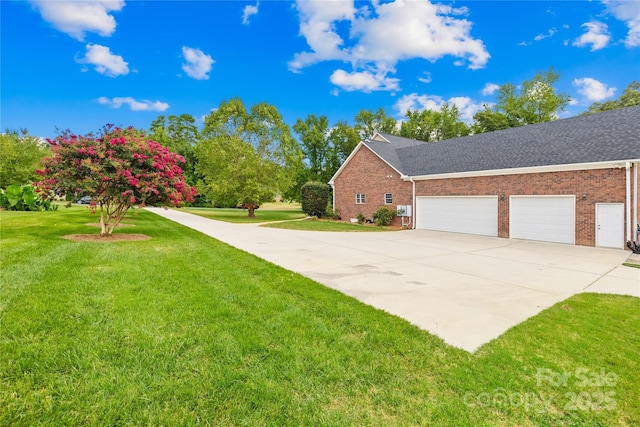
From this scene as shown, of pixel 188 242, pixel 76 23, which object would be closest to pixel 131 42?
pixel 76 23

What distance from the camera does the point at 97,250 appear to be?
759cm

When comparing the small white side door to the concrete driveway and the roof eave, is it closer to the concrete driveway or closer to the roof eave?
the concrete driveway

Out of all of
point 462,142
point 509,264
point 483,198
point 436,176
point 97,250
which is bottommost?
point 509,264

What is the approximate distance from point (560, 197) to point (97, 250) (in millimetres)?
15699

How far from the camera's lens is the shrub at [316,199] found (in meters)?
24.2

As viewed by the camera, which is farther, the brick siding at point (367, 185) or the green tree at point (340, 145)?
the green tree at point (340, 145)

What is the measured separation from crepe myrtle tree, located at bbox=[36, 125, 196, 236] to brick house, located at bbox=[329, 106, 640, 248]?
12948 millimetres

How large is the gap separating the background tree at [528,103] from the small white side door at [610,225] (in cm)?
2407

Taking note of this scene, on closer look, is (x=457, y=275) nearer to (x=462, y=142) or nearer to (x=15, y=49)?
(x=462, y=142)

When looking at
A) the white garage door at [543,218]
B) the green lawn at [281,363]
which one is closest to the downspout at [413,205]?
the white garage door at [543,218]

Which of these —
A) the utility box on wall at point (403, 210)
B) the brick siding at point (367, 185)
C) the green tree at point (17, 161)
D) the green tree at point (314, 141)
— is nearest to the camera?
the utility box on wall at point (403, 210)

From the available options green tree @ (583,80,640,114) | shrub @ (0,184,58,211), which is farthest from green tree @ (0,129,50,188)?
green tree @ (583,80,640,114)

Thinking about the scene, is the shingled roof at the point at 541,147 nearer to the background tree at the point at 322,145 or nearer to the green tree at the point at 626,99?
the background tree at the point at 322,145

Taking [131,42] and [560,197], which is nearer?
[560,197]
